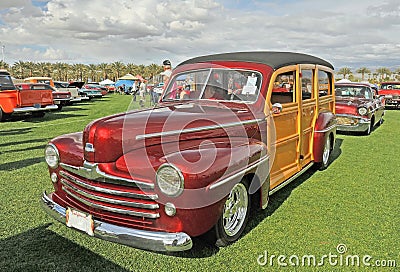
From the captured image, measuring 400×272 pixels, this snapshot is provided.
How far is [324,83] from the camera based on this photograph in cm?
610

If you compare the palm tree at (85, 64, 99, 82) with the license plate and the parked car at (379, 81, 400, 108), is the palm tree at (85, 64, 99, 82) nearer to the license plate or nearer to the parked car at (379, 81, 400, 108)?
the parked car at (379, 81, 400, 108)

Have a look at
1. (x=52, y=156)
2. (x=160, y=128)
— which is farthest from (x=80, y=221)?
(x=160, y=128)

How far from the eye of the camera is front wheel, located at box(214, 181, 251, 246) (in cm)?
313

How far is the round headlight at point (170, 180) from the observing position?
2674 millimetres

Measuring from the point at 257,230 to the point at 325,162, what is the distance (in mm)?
3076

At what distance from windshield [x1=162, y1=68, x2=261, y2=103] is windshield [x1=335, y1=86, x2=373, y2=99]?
7.95 meters

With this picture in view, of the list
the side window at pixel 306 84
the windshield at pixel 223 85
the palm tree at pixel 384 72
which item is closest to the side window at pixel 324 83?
the side window at pixel 306 84

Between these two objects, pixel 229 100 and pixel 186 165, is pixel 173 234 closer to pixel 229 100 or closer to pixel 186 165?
pixel 186 165

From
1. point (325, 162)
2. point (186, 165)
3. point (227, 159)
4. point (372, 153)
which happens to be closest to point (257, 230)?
point (227, 159)

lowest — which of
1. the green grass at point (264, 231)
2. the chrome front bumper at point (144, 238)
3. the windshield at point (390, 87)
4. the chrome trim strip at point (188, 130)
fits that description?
the green grass at point (264, 231)

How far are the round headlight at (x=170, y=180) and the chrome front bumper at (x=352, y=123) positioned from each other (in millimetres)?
8532

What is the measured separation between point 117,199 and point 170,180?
0.55 metres

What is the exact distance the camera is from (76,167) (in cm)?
326

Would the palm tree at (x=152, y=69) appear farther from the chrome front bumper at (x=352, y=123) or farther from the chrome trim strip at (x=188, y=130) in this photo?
the chrome trim strip at (x=188, y=130)
